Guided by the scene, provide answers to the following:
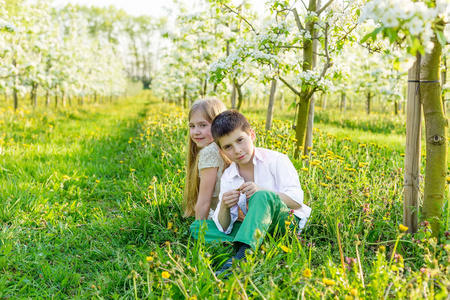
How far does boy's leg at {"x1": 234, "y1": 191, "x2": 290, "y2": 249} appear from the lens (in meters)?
2.19

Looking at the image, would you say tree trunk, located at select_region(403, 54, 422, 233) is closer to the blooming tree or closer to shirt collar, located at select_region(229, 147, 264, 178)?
shirt collar, located at select_region(229, 147, 264, 178)

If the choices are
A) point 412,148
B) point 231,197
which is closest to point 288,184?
point 231,197

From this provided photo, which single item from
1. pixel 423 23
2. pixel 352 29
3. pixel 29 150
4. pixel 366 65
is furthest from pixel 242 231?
pixel 366 65

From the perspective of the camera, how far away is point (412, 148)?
2.22 metres

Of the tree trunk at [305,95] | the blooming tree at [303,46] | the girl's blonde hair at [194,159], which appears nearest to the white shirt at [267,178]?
the girl's blonde hair at [194,159]

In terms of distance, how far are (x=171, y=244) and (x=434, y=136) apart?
196 cm

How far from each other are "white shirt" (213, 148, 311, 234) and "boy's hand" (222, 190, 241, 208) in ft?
0.27

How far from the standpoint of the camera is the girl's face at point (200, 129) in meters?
2.91

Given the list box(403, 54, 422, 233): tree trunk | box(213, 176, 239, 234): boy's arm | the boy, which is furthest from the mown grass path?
box(403, 54, 422, 233): tree trunk

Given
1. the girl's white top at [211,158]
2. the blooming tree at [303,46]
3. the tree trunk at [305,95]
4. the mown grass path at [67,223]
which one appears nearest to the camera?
the mown grass path at [67,223]

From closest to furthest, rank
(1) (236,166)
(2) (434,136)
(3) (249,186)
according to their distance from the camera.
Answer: (2) (434,136) < (3) (249,186) < (1) (236,166)

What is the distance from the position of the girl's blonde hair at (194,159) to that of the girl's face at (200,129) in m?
0.03

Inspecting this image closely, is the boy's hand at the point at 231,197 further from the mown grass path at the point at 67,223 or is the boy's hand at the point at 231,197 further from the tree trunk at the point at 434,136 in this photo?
the tree trunk at the point at 434,136

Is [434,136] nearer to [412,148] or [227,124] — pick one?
[412,148]
